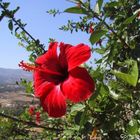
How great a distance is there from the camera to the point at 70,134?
2.25 meters

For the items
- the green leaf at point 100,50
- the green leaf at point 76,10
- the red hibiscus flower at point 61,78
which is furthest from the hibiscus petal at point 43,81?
the green leaf at point 100,50

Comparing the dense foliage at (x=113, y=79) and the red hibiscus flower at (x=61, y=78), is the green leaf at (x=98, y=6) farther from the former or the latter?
the red hibiscus flower at (x=61, y=78)

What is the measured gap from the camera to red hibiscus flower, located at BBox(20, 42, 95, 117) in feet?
3.83

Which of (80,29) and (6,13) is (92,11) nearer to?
(6,13)

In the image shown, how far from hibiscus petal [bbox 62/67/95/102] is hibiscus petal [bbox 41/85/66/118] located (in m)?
0.03

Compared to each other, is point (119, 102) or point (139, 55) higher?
point (139, 55)

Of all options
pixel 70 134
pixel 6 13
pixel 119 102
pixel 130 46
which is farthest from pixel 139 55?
pixel 6 13

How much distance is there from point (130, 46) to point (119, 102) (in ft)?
0.97

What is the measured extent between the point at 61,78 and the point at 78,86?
200mm

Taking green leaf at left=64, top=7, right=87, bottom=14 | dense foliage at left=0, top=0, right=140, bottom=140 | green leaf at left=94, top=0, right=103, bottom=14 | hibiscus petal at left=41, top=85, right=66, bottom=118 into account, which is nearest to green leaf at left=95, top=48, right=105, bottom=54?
dense foliage at left=0, top=0, right=140, bottom=140

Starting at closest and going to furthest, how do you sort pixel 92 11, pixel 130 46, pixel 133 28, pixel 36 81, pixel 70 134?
pixel 36 81 → pixel 92 11 → pixel 130 46 → pixel 133 28 → pixel 70 134

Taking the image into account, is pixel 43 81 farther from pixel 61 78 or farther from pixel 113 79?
pixel 113 79

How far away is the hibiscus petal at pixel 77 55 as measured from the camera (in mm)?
1176

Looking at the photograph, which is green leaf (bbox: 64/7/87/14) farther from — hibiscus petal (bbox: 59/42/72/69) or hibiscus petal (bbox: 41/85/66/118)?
hibiscus petal (bbox: 41/85/66/118)
